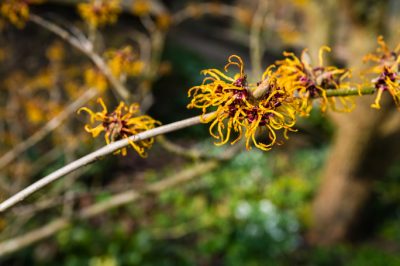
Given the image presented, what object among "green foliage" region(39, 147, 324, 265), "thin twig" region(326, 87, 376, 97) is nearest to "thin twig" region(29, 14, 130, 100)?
"thin twig" region(326, 87, 376, 97)

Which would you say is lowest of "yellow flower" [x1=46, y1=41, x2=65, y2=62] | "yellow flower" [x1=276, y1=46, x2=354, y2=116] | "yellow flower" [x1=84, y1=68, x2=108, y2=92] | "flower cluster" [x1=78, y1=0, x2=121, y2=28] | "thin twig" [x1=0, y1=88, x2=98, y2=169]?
"yellow flower" [x1=276, y1=46, x2=354, y2=116]

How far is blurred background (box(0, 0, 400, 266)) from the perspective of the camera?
3.71 meters

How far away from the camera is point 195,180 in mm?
4844

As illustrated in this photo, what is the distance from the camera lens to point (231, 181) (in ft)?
18.4

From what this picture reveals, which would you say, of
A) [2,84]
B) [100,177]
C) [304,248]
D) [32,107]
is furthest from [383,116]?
[2,84]

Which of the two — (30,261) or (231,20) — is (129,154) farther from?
(231,20)

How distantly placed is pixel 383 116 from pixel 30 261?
350 cm

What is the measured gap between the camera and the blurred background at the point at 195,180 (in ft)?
12.2

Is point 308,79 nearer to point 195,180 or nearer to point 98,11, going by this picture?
point 98,11

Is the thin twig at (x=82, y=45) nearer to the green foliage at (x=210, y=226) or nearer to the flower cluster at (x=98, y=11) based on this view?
the flower cluster at (x=98, y=11)

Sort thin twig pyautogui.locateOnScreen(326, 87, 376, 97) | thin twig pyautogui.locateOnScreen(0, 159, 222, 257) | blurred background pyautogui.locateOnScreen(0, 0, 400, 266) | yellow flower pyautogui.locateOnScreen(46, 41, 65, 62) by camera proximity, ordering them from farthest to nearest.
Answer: yellow flower pyautogui.locateOnScreen(46, 41, 65, 62) → blurred background pyautogui.locateOnScreen(0, 0, 400, 266) → thin twig pyautogui.locateOnScreen(0, 159, 222, 257) → thin twig pyautogui.locateOnScreen(326, 87, 376, 97)

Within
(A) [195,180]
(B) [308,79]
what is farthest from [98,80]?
(A) [195,180]

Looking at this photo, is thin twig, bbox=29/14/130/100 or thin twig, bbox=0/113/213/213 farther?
thin twig, bbox=29/14/130/100

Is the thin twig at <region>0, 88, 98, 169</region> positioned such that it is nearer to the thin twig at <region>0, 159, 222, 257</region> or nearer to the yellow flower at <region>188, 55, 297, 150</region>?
the thin twig at <region>0, 159, 222, 257</region>
